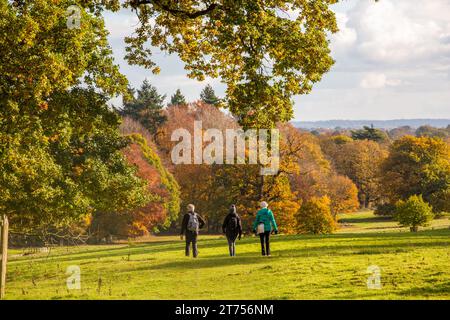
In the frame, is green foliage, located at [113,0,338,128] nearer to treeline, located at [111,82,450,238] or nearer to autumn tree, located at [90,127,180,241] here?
treeline, located at [111,82,450,238]

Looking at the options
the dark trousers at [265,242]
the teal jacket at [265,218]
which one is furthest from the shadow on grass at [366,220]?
the teal jacket at [265,218]

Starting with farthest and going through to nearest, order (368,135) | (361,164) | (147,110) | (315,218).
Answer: (368,135), (361,164), (147,110), (315,218)

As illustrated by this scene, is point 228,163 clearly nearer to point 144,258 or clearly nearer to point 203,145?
point 203,145

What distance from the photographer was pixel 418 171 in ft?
261

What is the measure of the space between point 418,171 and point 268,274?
211ft

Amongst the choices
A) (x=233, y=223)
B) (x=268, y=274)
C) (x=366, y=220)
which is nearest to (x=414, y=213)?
(x=233, y=223)

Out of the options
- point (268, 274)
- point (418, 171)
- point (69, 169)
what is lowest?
point (268, 274)

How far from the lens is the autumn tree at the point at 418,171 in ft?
257

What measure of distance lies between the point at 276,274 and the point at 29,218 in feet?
58.2

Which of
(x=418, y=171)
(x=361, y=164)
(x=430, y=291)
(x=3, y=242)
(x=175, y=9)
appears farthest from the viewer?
(x=361, y=164)

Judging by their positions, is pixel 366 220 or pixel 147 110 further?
pixel 147 110

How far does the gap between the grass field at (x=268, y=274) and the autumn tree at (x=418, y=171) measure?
50636mm

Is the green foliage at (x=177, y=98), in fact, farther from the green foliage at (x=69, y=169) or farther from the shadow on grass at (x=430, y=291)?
the shadow on grass at (x=430, y=291)

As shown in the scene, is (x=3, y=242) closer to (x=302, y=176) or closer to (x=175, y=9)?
(x=175, y=9)
